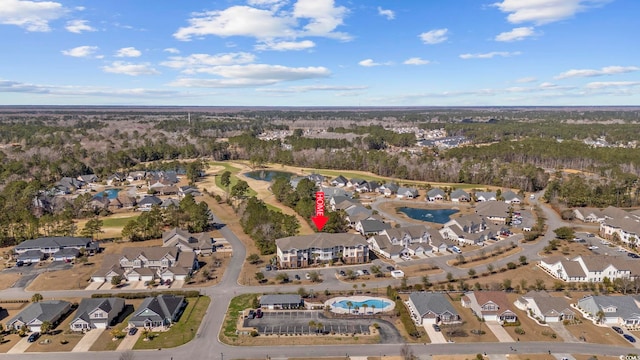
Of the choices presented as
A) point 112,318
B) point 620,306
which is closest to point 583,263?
point 620,306

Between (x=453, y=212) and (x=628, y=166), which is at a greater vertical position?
(x=628, y=166)

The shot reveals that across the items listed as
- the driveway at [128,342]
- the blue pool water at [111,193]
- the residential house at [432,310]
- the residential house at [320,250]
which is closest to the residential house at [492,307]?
the residential house at [432,310]

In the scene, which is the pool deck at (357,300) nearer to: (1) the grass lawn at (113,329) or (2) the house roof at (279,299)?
(2) the house roof at (279,299)

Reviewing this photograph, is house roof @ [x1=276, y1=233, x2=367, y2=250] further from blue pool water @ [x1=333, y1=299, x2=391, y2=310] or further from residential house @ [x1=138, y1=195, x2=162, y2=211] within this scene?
residential house @ [x1=138, y1=195, x2=162, y2=211]

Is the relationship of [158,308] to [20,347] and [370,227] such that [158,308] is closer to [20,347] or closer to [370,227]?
[20,347]

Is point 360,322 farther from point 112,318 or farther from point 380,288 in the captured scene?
point 112,318

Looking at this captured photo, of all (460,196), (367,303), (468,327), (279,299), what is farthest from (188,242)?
(460,196)

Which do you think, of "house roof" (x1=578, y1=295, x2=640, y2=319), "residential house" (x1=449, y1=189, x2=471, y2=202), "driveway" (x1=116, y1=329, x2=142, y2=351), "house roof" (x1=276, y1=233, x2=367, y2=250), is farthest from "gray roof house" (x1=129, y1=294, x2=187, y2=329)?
"residential house" (x1=449, y1=189, x2=471, y2=202)
